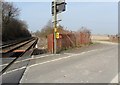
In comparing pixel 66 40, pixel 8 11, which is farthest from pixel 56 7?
pixel 8 11

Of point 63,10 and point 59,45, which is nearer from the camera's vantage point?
point 63,10

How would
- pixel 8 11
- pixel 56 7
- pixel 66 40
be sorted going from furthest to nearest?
pixel 8 11, pixel 66 40, pixel 56 7

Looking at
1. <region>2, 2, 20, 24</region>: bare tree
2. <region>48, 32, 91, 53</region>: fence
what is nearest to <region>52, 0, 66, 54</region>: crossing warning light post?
<region>48, 32, 91, 53</region>: fence

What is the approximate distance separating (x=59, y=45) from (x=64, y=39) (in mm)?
2570

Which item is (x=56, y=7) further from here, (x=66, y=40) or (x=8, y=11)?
(x=8, y=11)

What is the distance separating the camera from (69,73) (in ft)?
44.1

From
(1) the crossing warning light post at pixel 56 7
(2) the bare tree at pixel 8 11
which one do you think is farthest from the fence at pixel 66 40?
(2) the bare tree at pixel 8 11

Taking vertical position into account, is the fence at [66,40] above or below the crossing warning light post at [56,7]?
below

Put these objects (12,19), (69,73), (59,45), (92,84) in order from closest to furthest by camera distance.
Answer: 1. (92,84)
2. (69,73)
3. (59,45)
4. (12,19)

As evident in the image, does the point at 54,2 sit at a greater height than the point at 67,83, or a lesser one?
greater

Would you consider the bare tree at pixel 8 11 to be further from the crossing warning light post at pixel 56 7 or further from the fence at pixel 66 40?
the crossing warning light post at pixel 56 7

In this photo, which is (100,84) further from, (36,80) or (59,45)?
(59,45)

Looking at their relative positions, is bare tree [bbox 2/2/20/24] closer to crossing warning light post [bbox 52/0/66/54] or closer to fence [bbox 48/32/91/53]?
fence [bbox 48/32/91/53]

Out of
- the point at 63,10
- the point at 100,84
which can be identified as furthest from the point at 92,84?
the point at 63,10
